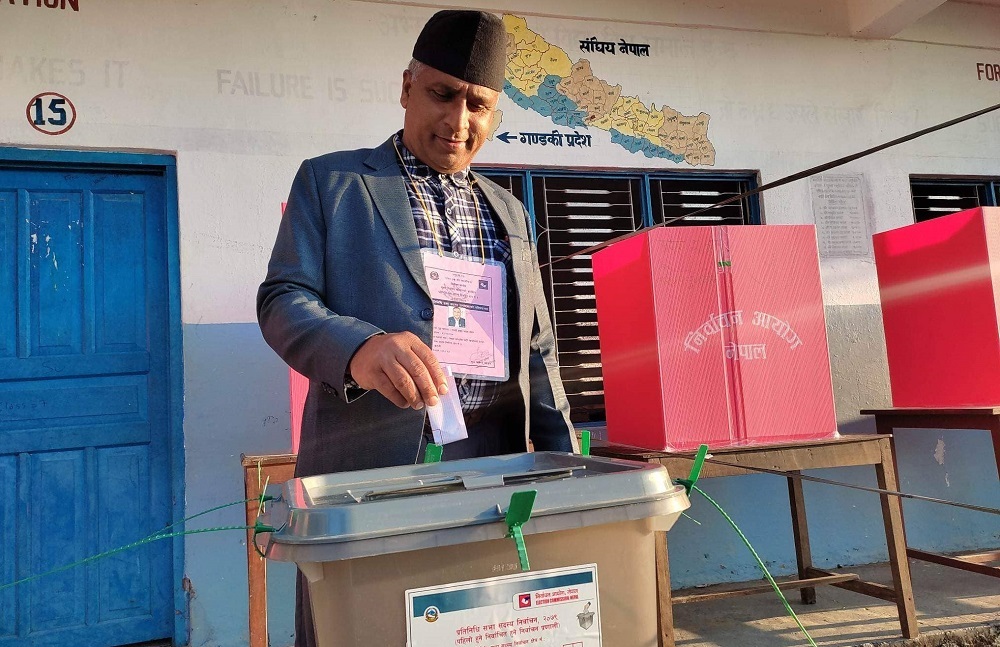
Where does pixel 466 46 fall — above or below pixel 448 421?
above

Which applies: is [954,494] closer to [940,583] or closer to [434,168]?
[940,583]

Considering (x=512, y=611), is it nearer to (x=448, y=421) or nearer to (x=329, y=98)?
(x=448, y=421)

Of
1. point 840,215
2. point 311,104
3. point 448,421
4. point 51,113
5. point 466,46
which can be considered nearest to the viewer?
point 448,421

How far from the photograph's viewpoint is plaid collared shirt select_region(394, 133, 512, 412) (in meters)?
1.32

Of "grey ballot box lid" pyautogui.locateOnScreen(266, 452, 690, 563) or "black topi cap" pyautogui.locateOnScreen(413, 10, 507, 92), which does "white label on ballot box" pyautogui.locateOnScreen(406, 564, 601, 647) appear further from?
"black topi cap" pyautogui.locateOnScreen(413, 10, 507, 92)

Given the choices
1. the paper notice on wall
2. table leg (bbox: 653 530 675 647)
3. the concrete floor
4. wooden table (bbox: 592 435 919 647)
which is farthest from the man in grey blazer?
the paper notice on wall

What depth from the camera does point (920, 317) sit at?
3127 millimetres

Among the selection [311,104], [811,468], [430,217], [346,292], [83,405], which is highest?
[311,104]

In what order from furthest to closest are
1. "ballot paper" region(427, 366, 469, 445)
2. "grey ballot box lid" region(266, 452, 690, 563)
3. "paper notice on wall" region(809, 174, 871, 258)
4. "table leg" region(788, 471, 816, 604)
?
"paper notice on wall" region(809, 174, 871, 258)
"table leg" region(788, 471, 816, 604)
"ballot paper" region(427, 366, 469, 445)
"grey ballot box lid" region(266, 452, 690, 563)

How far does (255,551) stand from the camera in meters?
2.33

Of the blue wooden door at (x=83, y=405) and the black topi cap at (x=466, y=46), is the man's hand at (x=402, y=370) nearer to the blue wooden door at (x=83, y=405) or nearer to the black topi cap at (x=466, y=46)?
the black topi cap at (x=466, y=46)

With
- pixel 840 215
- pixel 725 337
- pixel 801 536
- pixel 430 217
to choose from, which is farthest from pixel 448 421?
pixel 840 215

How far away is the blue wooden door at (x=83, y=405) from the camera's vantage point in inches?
110

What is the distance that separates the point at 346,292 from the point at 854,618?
277 centimetres
